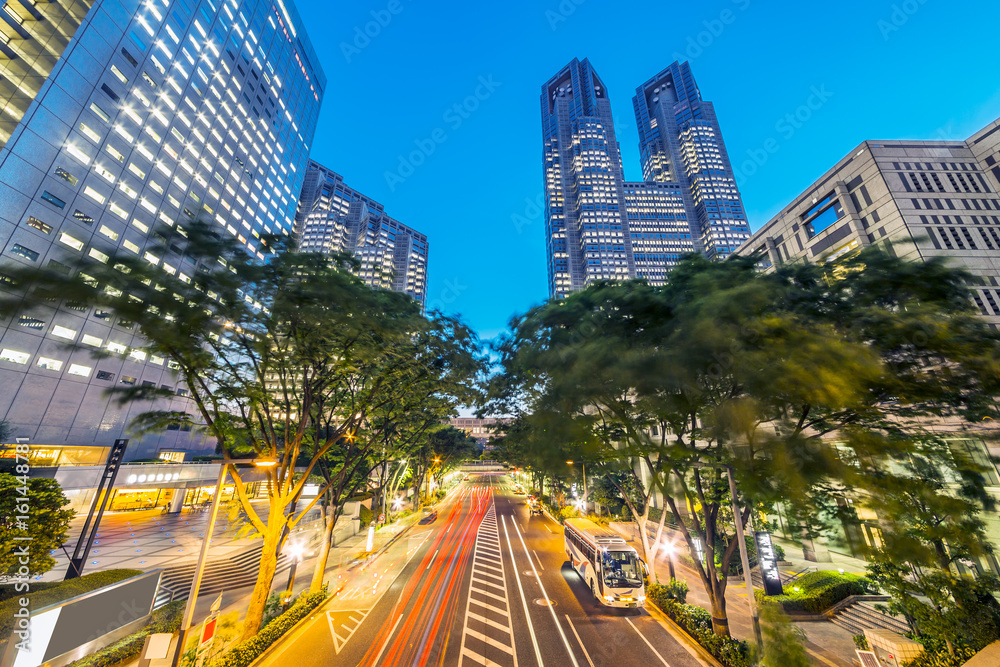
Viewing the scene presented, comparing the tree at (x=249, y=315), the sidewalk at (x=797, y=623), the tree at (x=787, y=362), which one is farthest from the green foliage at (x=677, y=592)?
the tree at (x=249, y=315)

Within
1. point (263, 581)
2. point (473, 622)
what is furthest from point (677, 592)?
point (263, 581)

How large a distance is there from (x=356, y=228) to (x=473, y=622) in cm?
16273

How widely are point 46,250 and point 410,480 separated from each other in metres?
41.3

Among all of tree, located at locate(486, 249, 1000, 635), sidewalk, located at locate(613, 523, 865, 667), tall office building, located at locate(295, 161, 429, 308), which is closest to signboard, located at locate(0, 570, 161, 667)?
tree, located at locate(486, 249, 1000, 635)

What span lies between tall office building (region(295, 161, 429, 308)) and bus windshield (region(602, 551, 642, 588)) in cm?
12764

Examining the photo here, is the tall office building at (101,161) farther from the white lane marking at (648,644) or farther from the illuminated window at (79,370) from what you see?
the white lane marking at (648,644)

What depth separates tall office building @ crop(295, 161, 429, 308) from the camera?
466 ft

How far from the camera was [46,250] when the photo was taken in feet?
101

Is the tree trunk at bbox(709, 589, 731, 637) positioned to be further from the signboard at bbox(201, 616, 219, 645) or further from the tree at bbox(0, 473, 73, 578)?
the tree at bbox(0, 473, 73, 578)

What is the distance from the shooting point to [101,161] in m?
35.8

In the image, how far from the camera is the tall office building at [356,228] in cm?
14212

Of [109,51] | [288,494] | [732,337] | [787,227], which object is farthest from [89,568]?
[787,227]

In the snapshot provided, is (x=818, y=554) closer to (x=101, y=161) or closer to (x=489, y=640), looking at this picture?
(x=489, y=640)

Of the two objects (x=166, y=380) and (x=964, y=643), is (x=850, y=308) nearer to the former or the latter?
(x=964, y=643)
